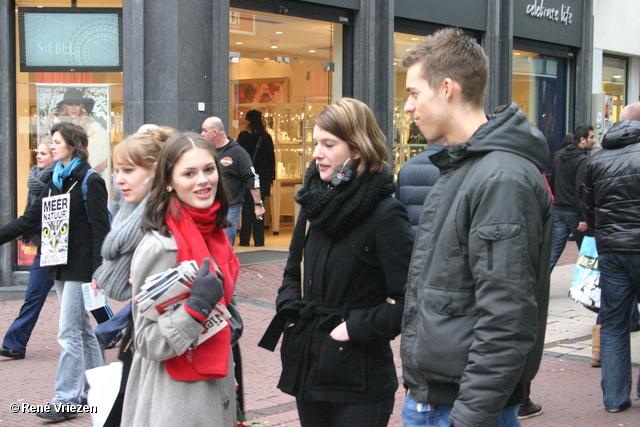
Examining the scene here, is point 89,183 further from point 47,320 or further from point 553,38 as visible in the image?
point 553,38

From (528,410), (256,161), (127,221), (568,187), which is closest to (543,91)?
(256,161)

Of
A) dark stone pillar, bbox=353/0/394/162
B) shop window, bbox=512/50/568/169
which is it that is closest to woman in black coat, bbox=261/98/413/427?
dark stone pillar, bbox=353/0/394/162

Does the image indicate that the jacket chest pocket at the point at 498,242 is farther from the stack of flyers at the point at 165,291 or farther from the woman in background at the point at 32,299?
the woman in background at the point at 32,299

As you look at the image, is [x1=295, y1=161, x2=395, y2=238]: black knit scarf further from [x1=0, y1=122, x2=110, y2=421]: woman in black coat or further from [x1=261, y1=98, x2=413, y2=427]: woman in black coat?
[x1=0, y1=122, x2=110, y2=421]: woman in black coat

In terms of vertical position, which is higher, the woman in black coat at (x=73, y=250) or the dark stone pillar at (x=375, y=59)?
the dark stone pillar at (x=375, y=59)

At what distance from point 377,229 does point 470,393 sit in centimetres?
106

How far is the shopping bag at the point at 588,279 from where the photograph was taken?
7.11 metres

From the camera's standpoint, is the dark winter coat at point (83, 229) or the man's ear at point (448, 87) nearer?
the man's ear at point (448, 87)

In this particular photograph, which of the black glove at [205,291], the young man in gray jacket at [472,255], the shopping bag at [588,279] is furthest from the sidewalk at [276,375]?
the young man in gray jacket at [472,255]

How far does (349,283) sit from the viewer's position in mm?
3232

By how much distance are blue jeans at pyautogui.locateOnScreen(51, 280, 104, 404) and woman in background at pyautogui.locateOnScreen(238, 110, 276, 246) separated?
8.70 m

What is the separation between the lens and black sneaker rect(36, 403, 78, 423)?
212 inches

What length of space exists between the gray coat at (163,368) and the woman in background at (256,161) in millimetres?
11216

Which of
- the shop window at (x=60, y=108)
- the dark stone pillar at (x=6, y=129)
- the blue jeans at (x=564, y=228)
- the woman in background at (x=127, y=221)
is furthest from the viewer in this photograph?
the shop window at (x=60, y=108)
